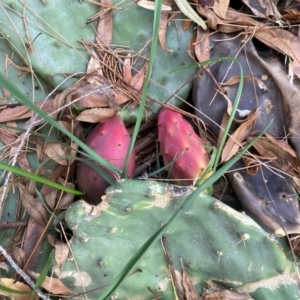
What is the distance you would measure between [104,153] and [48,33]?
13.7 inches

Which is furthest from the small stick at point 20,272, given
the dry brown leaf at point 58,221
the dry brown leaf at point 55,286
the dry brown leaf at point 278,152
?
the dry brown leaf at point 278,152

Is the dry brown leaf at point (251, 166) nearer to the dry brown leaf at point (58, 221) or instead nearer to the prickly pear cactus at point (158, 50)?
the prickly pear cactus at point (158, 50)

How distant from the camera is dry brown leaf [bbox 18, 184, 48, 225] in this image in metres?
1.07

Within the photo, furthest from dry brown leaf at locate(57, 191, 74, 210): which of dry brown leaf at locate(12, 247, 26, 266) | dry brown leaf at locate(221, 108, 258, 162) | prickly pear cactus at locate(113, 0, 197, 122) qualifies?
dry brown leaf at locate(221, 108, 258, 162)

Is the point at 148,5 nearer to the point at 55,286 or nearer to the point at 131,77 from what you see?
the point at 131,77

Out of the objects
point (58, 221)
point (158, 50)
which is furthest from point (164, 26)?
point (58, 221)

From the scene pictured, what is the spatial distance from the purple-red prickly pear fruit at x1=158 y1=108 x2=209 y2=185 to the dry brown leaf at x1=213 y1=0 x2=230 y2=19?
1.03 feet

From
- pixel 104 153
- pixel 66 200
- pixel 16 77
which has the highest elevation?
pixel 16 77

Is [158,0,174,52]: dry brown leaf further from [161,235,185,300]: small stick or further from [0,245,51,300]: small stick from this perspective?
[0,245,51,300]: small stick

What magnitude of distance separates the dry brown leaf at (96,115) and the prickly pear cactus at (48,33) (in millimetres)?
95

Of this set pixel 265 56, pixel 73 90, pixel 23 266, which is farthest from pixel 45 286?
pixel 265 56

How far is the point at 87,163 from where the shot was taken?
99 centimetres

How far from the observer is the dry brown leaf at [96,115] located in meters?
1.10

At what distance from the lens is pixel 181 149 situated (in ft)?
3.38
